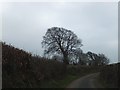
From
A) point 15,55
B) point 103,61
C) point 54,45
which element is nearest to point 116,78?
point 15,55

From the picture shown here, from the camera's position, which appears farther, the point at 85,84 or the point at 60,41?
the point at 60,41

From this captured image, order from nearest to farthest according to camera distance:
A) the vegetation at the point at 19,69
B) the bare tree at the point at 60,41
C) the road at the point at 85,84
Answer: the vegetation at the point at 19,69
the road at the point at 85,84
the bare tree at the point at 60,41

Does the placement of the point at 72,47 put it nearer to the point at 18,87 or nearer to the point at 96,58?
the point at 96,58

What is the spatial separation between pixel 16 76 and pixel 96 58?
83.2m

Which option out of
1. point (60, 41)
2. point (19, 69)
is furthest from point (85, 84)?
point (60, 41)

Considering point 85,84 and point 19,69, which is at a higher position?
point 19,69

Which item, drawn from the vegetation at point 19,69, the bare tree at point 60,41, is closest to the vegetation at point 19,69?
the vegetation at point 19,69

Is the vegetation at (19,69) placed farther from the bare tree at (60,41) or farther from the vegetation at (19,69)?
the bare tree at (60,41)

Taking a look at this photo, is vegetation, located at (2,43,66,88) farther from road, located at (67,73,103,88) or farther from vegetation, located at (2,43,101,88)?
road, located at (67,73,103,88)

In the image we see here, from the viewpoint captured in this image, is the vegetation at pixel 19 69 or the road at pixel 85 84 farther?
the road at pixel 85 84

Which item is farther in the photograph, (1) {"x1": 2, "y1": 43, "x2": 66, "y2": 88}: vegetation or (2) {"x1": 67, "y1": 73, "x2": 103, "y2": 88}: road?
(2) {"x1": 67, "y1": 73, "x2": 103, "y2": 88}: road

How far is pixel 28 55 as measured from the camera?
23.8 m

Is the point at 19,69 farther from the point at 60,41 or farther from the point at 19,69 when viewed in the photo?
the point at 60,41

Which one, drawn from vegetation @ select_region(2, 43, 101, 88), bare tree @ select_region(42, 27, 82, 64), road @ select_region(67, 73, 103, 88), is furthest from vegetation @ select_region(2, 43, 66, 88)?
bare tree @ select_region(42, 27, 82, 64)
